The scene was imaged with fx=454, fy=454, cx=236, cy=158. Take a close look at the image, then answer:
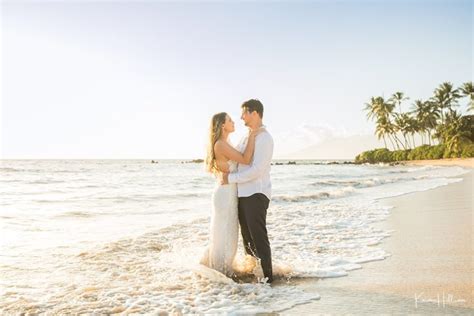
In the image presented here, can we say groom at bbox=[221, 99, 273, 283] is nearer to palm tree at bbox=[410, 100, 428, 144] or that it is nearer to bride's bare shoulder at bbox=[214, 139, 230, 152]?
bride's bare shoulder at bbox=[214, 139, 230, 152]

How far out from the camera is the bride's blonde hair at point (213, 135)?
6004mm

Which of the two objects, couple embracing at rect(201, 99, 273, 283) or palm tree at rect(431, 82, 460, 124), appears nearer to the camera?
couple embracing at rect(201, 99, 273, 283)

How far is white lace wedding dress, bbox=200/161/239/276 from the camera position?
6.01 metres

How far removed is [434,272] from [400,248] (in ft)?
5.68

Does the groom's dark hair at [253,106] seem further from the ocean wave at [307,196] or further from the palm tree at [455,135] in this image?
the palm tree at [455,135]

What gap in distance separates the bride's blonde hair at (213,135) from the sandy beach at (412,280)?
6.17 ft

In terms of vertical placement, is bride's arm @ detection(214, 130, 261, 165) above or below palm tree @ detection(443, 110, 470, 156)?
below

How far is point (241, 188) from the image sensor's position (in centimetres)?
592

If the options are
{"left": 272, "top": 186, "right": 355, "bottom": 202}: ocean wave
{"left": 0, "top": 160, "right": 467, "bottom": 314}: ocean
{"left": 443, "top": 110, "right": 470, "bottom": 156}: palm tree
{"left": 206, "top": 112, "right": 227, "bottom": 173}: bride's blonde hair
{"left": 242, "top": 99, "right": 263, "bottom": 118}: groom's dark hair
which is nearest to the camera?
{"left": 0, "top": 160, "right": 467, "bottom": 314}: ocean

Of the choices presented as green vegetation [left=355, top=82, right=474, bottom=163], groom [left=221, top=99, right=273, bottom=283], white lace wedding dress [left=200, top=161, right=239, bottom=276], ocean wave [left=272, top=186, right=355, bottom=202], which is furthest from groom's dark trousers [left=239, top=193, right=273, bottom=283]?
green vegetation [left=355, top=82, right=474, bottom=163]

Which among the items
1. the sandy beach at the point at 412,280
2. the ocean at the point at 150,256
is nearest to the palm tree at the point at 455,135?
the ocean at the point at 150,256

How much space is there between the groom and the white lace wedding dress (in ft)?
0.49

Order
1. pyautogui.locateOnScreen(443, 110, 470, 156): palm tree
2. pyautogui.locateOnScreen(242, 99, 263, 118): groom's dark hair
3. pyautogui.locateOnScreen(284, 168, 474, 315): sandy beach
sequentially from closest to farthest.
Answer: pyautogui.locateOnScreen(284, 168, 474, 315): sandy beach, pyautogui.locateOnScreen(242, 99, 263, 118): groom's dark hair, pyautogui.locateOnScreen(443, 110, 470, 156): palm tree

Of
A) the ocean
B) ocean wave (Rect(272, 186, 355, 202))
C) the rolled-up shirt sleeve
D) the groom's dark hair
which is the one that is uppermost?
the groom's dark hair
